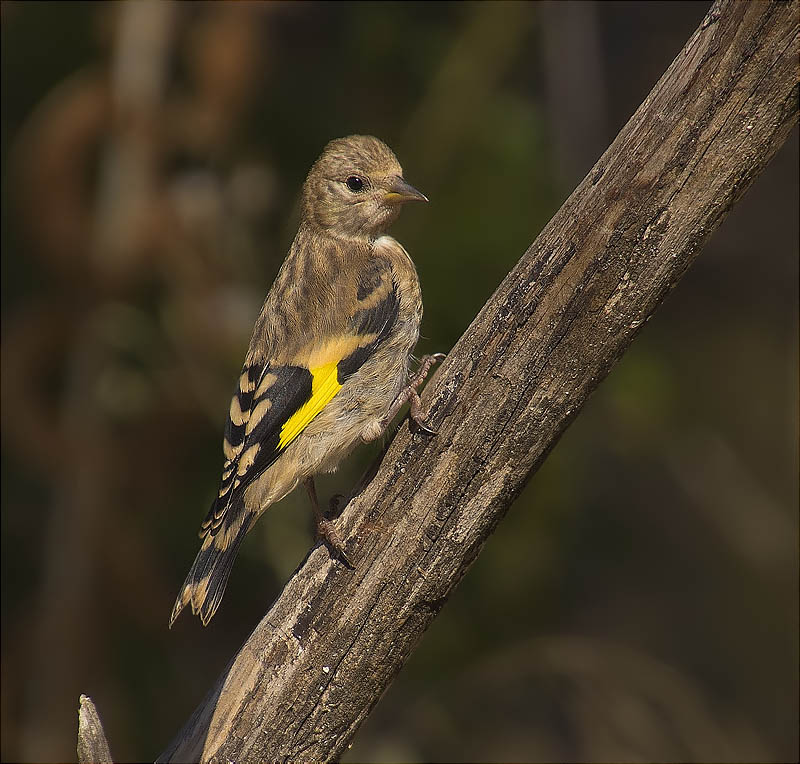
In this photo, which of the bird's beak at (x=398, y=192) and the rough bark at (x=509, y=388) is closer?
the rough bark at (x=509, y=388)

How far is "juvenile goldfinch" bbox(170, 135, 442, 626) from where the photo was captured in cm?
296

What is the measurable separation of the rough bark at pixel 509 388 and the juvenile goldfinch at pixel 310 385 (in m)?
0.28

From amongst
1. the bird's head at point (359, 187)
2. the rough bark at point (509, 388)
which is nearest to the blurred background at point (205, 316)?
the bird's head at point (359, 187)

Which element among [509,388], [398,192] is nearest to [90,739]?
[509,388]

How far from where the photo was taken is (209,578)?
2889 millimetres

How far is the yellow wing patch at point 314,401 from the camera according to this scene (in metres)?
3.07

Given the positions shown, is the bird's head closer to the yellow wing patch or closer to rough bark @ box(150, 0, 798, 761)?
the yellow wing patch

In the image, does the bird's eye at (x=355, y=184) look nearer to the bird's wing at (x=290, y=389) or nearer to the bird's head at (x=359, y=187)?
the bird's head at (x=359, y=187)

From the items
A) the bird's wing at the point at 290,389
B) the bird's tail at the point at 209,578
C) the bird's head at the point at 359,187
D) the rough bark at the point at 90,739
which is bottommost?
the rough bark at the point at 90,739

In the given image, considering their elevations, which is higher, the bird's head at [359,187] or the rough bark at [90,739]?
the bird's head at [359,187]

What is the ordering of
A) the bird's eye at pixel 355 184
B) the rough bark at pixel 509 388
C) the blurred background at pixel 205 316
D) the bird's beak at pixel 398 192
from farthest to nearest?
the blurred background at pixel 205 316, the bird's eye at pixel 355 184, the bird's beak at pixel 398 192, the rough bark at pixel 509 388

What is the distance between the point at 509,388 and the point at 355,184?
1481 mm

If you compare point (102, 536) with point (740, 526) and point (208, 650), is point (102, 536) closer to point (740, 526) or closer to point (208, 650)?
point (208, 650)

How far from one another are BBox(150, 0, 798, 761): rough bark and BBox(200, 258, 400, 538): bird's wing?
41 centimetres
